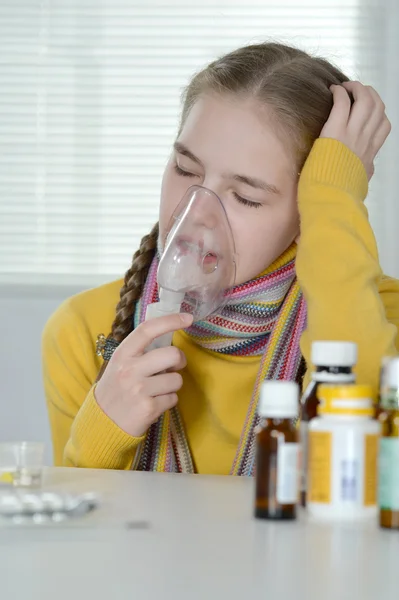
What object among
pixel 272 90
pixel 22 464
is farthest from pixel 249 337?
pixel 22 464

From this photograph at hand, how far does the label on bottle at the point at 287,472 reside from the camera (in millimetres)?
780

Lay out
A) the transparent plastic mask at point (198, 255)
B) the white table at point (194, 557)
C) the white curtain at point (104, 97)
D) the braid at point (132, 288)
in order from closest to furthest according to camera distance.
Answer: the white table at point (194, 557), the transparent plastic mask at point (198, 255), the braid at point (132, 288), the white curtain at point (104, 97)

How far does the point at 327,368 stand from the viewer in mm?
851

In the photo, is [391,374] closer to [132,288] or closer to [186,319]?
[186,319]

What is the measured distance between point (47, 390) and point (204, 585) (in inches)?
40.4

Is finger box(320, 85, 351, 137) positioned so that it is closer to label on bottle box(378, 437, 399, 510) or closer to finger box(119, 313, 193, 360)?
finger box(119, 313, 193, 360)

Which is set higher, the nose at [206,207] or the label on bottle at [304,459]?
the nose at [206,207]

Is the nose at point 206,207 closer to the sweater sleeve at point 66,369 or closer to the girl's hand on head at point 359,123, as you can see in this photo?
the girl's hand on head at point 359,123

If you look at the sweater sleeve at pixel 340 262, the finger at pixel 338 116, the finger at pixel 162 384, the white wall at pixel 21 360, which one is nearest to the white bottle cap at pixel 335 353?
the sweater sleeve at pixel 340 262

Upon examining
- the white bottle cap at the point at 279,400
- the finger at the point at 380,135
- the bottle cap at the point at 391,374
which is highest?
the finger at the point at 380,135

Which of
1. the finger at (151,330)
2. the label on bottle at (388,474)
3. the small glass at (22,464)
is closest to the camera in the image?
the label on bottle at (388,474)

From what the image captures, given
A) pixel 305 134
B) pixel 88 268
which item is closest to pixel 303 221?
pixel 305 134

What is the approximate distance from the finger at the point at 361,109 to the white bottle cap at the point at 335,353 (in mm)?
695

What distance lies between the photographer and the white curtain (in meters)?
2.92
